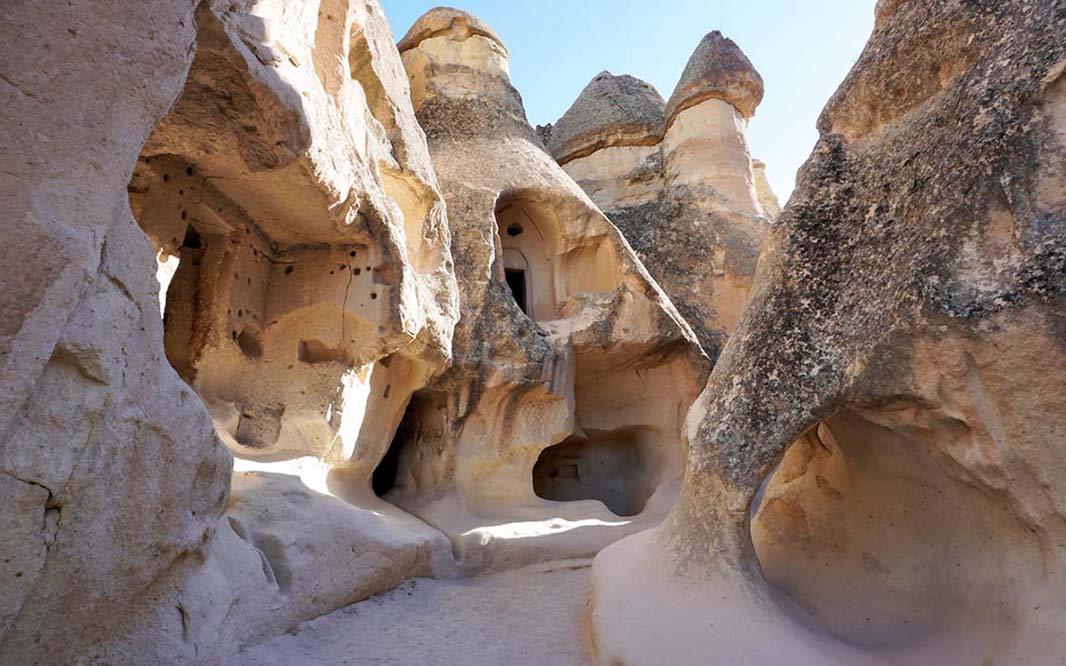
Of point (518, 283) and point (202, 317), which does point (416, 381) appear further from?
point (518, 283)

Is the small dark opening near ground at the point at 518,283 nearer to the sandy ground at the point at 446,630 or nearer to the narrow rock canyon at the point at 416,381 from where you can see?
the narrow rock canyon at the point at 416,381

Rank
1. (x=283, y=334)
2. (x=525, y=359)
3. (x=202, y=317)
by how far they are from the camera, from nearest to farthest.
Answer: (x=202, y=317) < (x=283, y=334) < (x=525, y=359)

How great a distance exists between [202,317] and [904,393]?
4232mm

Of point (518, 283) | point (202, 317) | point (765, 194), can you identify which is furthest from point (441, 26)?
point (765, 194)

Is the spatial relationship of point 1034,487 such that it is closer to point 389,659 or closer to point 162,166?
point 389,659

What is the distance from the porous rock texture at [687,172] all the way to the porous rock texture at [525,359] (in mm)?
1490

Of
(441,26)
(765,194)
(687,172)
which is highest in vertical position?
(441,26)

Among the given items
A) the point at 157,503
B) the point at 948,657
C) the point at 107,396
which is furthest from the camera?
the point at 948,657

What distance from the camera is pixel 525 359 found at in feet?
22.0

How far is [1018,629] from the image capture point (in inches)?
106

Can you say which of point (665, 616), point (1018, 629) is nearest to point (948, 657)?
point (1018, 629)

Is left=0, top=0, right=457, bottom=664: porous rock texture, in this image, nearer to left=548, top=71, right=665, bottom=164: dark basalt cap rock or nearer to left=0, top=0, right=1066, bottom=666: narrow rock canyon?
left=0, top=0, right=1066, bottom=666: narrow rock canyon

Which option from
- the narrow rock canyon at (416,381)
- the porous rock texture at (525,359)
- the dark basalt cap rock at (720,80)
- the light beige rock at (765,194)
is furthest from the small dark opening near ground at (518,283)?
the light beige rock at (765,194)

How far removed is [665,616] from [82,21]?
3219 millimetres
